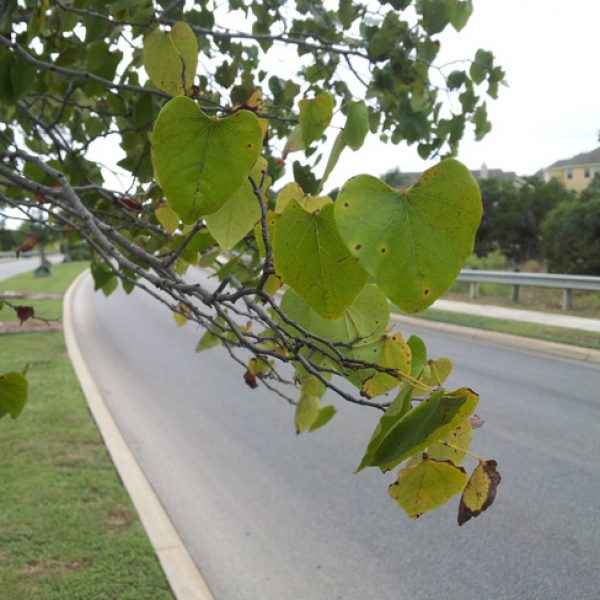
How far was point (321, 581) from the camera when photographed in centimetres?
306

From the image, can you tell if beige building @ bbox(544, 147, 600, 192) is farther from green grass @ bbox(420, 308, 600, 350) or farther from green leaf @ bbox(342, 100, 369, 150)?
green leaf @ bbox(342, 100, 369, 150)

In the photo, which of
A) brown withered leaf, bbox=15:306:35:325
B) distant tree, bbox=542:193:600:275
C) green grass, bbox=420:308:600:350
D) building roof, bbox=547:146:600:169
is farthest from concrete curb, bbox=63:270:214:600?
building roof, bbox=547:146:600:169

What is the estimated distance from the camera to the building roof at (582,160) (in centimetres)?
4584

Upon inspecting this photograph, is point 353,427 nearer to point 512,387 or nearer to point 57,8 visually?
point 512,387

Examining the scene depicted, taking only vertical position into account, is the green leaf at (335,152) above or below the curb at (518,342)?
above

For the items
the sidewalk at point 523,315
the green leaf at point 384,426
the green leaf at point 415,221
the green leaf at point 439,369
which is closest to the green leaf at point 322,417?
the green leaf at point 439,369

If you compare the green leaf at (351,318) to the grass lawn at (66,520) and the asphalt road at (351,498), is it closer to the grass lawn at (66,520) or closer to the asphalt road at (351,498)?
the grass lawn at (66,520)

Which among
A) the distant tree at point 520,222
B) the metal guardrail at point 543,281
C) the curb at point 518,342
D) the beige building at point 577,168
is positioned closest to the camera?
the curb at point 518,342

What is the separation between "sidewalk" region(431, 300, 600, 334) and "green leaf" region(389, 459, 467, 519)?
1010 cm

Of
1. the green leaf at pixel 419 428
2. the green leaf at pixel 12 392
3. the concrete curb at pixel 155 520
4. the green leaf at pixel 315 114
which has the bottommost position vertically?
the concrete curb at pixel 155 520

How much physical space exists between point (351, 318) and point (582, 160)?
2033 inches

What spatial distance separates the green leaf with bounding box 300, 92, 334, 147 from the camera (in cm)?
88

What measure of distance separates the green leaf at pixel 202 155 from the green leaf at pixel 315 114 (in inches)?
12.2

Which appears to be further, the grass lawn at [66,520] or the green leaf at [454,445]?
the grass lawn at [66,520]
